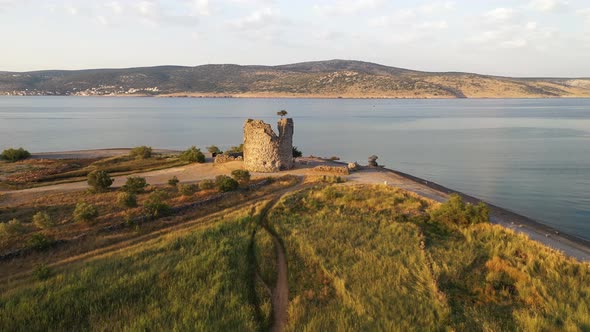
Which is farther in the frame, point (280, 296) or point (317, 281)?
point (317, 281)

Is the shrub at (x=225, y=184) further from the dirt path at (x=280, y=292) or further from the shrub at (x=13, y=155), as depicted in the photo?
the shrub at (x=13, y=155)

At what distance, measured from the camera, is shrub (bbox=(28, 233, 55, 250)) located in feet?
48.3

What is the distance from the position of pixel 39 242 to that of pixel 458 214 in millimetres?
18140

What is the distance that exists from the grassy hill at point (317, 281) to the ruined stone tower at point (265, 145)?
11.4 metres

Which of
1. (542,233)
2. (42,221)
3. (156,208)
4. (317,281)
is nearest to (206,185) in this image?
(156,208)

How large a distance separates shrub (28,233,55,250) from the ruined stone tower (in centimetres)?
1631

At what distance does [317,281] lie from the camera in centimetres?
1252

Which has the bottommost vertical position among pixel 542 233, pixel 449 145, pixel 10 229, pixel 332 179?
pixel 449 145

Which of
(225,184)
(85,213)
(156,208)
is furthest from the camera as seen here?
(225,184)

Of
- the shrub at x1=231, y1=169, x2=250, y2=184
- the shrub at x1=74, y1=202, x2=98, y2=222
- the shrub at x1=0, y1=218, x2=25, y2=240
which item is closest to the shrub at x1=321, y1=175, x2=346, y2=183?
the shrub at x1=231, y1=169, x2=250, y2=184

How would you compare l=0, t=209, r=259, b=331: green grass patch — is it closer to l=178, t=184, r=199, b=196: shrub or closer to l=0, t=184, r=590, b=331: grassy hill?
l=0, t=184, r=590, b=331: grassy hill

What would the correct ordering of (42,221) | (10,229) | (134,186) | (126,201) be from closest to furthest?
1. (10,229)
2. (42,221)
3. (126,201)
4. (134,186)

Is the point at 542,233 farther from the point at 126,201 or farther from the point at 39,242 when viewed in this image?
the point at 39,242

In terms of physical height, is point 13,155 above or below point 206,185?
below
